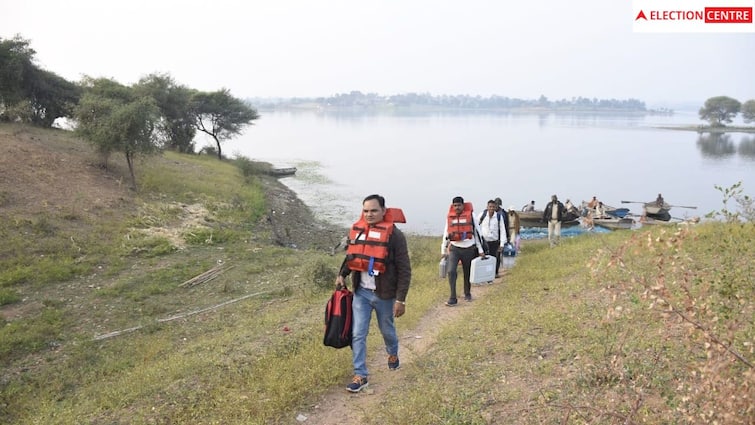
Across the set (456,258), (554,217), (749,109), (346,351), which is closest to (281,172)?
(554,217)

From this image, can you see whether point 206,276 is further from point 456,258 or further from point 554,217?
point 554,217

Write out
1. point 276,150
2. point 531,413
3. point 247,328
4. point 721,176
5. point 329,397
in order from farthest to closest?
1. point 276,150
2. point 721,176
3. point 247,328
4. point 329,397
5. point 531,413

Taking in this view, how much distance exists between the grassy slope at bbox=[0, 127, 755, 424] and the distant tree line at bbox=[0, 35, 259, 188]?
21.9ft

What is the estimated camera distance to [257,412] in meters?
5.02

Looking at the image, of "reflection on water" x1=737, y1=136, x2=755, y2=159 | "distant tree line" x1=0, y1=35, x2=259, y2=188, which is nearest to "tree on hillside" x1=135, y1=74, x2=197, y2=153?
"distant tree line" x1=0, y1=35, x2=259, y2=188

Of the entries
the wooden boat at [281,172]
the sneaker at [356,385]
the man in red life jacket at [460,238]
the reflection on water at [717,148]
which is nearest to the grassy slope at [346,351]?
the sneaker at [356,385]

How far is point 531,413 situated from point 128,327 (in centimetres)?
952

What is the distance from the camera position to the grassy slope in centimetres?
389

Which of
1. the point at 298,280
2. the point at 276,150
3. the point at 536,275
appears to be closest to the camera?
the point at 536,275

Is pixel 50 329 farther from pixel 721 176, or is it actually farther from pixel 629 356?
pixel 721 176

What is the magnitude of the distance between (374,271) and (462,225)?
3542 mm

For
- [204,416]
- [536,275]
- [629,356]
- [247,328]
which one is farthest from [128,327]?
[629,356]

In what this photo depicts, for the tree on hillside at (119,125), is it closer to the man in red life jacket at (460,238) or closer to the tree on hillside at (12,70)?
the tree on hillside at (12,70)

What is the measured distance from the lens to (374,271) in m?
5.13
